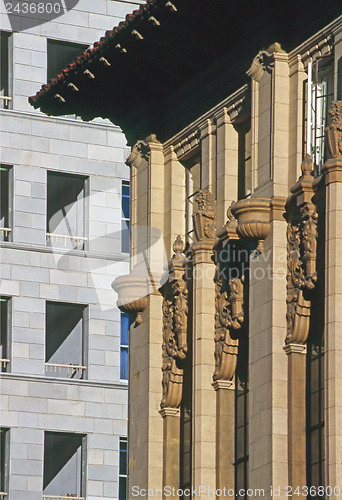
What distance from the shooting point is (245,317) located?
36062mm

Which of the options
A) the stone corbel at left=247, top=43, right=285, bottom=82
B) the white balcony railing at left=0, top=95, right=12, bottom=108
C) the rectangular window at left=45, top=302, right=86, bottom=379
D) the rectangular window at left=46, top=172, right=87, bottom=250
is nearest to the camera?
the stone corbel at left=247, top=43, right=285, bottom=82

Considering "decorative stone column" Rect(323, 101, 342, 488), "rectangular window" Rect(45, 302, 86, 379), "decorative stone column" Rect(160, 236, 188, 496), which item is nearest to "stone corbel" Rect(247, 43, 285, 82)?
"decorative stone column" Rect(323, 101, 342, 488)

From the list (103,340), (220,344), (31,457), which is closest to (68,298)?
(103,340)

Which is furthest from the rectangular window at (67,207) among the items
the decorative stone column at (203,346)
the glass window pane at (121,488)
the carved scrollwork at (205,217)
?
the carved scrollwork at (205,217)

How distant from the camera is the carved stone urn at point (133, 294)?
40.8m

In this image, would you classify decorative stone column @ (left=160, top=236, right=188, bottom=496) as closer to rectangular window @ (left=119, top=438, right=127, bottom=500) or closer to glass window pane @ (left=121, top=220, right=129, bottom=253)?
rectangular window @ (left=119, top=438, right=127, bottom=500)

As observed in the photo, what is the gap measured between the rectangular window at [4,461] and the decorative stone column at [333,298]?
68.9 ft

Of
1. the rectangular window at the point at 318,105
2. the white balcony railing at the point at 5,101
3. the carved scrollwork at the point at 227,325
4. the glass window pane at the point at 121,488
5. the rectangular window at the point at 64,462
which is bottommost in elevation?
the glass window pane at the point at 121,488

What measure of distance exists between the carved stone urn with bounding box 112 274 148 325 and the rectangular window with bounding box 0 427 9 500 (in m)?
11.5

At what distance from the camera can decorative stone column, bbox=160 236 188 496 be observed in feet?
128

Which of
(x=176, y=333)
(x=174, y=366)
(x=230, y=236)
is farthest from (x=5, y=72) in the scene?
(x=230, y=236)

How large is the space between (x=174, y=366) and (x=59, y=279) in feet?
47.8

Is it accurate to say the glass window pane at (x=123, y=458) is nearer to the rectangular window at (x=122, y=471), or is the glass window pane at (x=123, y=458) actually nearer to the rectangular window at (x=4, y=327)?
the rectangular window at (x=122, y=471)

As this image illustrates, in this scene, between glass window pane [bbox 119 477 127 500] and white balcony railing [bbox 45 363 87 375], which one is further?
white balcony railing [bbox 45 363 87 375]
